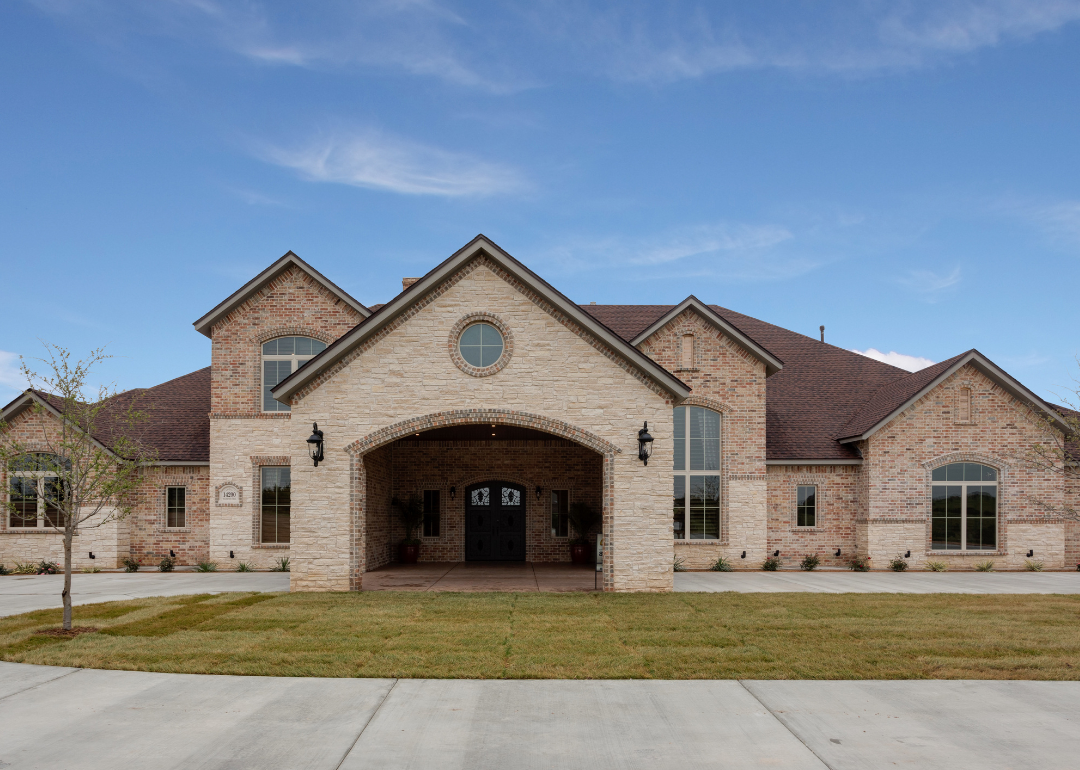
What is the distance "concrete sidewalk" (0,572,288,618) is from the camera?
47.5 feet

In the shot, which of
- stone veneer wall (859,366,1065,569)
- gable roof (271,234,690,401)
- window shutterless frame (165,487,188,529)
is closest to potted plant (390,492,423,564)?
window shutterless frame (165,487,188,529)

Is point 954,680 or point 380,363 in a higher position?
point 380,363

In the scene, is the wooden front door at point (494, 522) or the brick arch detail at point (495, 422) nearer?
the brick arch detail at point (495, 422)

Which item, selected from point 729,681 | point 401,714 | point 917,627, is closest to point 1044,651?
point 917,627

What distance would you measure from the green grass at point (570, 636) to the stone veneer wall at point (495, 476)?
758 cm

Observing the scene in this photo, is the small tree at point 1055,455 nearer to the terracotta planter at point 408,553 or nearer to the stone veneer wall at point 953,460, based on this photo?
the stone veneer wall at point 953,460

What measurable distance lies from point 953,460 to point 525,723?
1791cm

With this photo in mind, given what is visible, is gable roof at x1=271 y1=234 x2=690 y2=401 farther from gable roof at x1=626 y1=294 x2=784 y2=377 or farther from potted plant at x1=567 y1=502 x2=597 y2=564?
potted plant at x1=567 y1=502 x2=597 y2=564

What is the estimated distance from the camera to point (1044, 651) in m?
9.88

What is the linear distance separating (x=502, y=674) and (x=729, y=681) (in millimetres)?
2499

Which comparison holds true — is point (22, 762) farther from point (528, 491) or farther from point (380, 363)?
point (528, 491)

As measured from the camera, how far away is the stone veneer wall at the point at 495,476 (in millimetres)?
22047

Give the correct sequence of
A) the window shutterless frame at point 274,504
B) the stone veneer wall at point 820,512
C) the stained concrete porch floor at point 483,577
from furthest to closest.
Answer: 1. the stone veneer wall at point 820,512
2. the window shutterless frame at point 274,504
3. the stained concrete porch floor at point 483,577

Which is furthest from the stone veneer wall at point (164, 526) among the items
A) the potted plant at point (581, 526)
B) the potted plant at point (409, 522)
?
the potted plant at point (581, 526)
